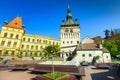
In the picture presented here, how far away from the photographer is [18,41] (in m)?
43.2

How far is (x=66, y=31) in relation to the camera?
195ft

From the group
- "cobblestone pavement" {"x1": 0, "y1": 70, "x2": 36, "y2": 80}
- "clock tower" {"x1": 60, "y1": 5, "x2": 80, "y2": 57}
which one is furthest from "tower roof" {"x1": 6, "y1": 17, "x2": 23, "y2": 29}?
"cobblestone pavement" {"x1": 0, "y1": 70, "x2": 36, "y2": 80}

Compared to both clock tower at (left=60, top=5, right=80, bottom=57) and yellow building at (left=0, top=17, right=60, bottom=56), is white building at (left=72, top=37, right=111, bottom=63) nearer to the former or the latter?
yellow building at (left=0, top=17, right=60, bottom=56)

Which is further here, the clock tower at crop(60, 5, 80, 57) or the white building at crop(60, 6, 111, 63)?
the clock tower at crop(60, 5, 80, 57)

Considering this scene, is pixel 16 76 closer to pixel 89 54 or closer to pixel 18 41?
pixel 89 54

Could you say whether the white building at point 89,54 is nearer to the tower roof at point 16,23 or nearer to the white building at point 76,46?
the white building at point 76,46

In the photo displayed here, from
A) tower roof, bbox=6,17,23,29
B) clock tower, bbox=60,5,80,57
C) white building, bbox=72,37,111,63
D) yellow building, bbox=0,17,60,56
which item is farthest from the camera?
clock tower, bbox=60,5,80,57

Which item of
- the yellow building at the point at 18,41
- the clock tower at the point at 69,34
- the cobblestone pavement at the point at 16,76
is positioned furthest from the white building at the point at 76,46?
the cobblestone pavement at the point at 16,76

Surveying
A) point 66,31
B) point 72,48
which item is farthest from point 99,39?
point 72,48

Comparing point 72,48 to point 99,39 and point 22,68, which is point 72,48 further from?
point 22,68

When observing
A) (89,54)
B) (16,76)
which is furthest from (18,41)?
(16,76)

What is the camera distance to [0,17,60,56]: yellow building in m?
39.9

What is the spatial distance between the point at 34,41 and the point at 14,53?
36.1ft

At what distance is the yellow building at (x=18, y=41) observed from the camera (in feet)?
131
